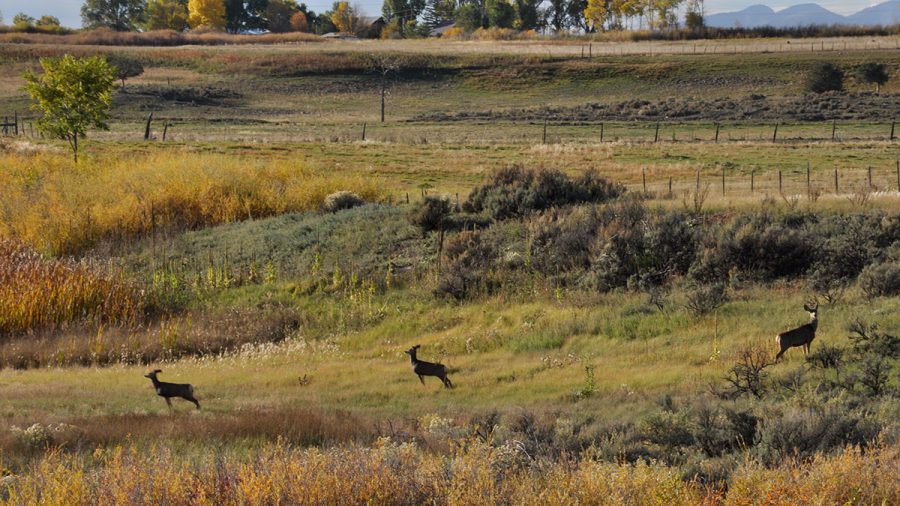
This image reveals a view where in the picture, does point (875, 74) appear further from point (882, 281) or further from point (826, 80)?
point (882, 281)

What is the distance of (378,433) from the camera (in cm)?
1028

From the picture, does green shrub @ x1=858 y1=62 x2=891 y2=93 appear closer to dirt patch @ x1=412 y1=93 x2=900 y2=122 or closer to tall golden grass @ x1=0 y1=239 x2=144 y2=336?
dirt patch @ x1=412 y1=93 x2=900 y2=122

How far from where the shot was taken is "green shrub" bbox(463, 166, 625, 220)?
2542cm

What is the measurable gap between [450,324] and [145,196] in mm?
15238

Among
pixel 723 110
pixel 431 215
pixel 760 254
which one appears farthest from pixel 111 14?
pixel 760 254

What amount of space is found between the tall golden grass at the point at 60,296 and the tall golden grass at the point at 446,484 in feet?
42.1

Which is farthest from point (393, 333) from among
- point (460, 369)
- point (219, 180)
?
point (219, 180)

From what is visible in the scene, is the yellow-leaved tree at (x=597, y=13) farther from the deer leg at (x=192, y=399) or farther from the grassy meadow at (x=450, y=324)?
the deer leg at (x=192, y=399)

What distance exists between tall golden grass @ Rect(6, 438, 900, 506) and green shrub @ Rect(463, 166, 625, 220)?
17558 mm

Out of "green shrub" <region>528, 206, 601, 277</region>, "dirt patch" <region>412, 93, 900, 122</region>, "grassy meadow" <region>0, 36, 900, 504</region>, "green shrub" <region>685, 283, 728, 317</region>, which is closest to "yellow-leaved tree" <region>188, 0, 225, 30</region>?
"dirt patch" <region>412, 93, 900, 122</region>

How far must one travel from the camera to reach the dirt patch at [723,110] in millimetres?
68000

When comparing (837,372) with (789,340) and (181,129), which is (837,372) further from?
(181,129)

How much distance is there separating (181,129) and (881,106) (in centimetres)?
5328

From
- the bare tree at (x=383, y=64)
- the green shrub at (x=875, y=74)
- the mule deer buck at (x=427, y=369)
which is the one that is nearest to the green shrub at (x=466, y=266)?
the mule deer buck at (x=427, y=369)
